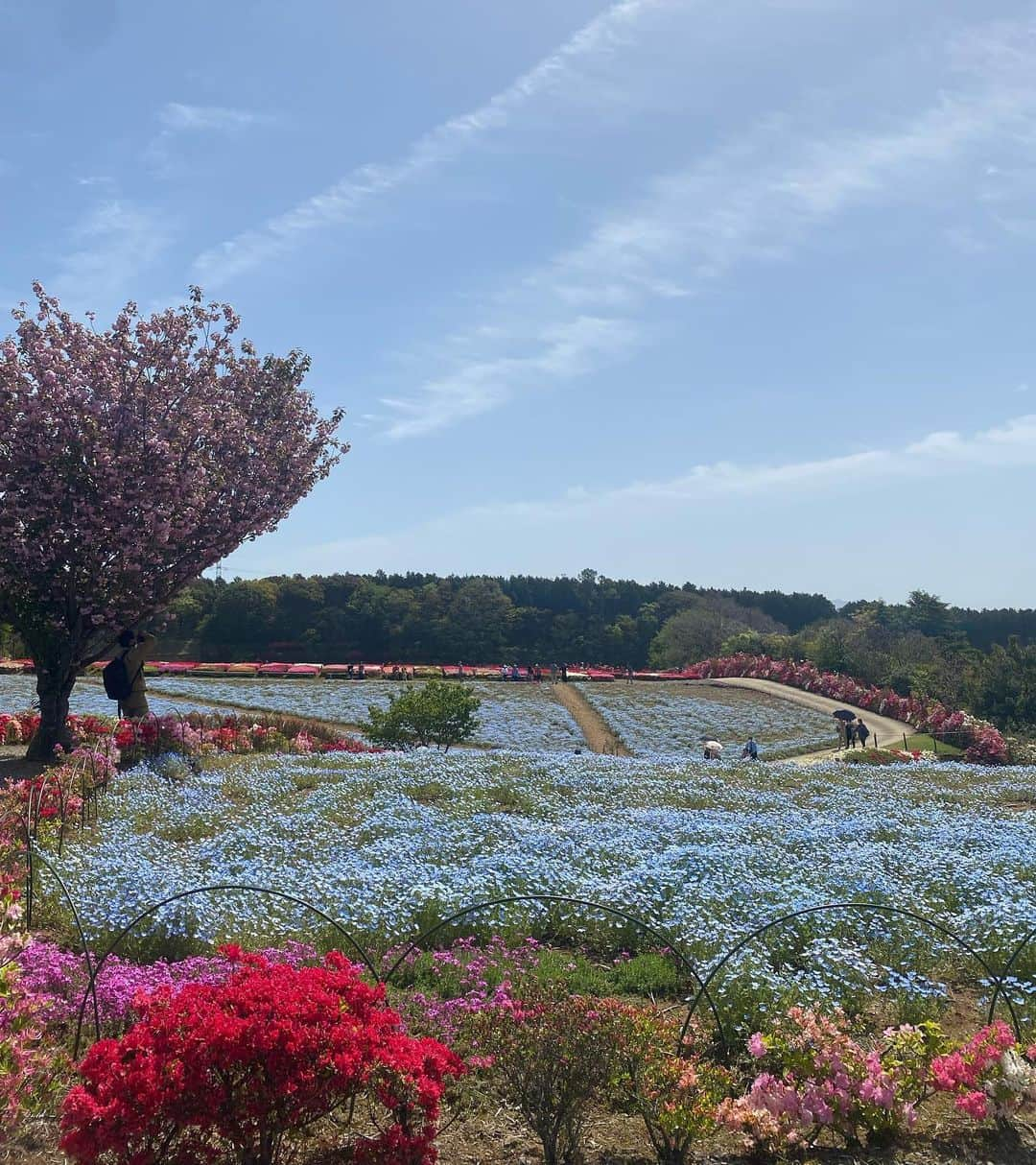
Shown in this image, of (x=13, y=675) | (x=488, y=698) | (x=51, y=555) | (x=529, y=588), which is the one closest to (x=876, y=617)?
(x=529, y=588)

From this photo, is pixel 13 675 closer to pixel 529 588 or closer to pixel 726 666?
pixel 726 666

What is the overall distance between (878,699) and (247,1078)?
4297 cm

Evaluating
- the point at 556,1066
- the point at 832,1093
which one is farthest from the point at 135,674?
the point at 832,1093

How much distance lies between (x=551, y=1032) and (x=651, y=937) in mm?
3322

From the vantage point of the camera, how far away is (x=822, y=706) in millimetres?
42688

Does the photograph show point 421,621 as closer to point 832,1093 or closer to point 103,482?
point 103,482

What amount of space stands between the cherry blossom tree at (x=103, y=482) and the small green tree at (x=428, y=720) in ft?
22.2

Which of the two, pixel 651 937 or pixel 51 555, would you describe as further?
pixel 51 555

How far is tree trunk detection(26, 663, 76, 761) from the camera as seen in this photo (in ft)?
54.2

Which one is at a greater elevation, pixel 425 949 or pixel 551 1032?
pixel 551 1032

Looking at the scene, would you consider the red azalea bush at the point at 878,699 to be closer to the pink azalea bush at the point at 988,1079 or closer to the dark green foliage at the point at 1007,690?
the dark green foliage at the point at 1007,690

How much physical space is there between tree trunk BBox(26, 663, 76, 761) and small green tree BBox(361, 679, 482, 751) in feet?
26.8

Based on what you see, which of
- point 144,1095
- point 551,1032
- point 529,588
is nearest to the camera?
point 144,1095

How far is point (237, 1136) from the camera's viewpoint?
3773 millimetres
